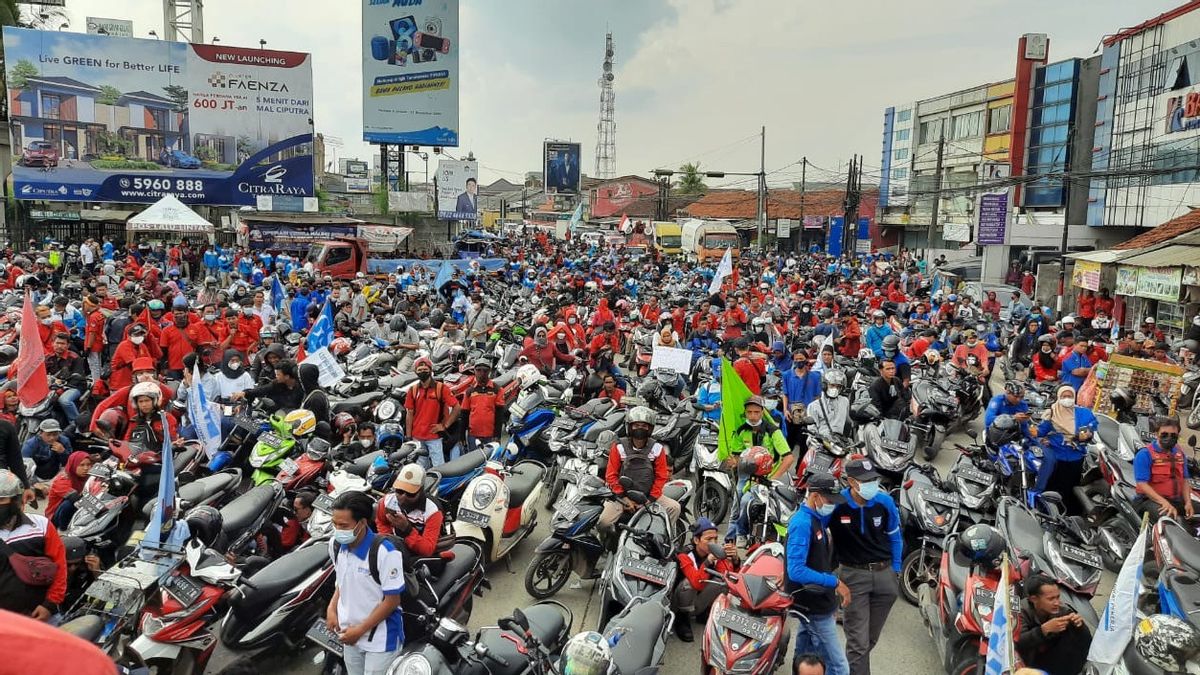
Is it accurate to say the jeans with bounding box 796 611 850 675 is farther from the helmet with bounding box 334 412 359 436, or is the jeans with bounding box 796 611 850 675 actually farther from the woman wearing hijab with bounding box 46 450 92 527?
the woman wearing hijab with bounding box 46 450 92 527

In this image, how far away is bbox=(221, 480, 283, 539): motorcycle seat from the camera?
5.86 meters

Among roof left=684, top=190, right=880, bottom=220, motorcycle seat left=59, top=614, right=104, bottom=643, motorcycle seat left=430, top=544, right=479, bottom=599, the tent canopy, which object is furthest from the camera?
roof left=684, top=190, right=880, bottom=220

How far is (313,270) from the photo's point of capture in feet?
72.6

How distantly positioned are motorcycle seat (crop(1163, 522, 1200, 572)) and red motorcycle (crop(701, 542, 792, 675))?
2907 millimetres

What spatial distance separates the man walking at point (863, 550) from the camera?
4.88m

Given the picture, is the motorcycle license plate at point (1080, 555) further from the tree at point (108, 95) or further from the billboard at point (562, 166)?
the billboard at point (562, 166)

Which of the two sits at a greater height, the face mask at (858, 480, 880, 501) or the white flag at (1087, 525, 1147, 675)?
the face mask at (858, 480, 880, 501)

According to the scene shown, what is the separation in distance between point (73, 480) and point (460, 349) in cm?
555

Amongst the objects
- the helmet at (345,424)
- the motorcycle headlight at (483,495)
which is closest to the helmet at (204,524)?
the motorcycle headlight at (483,495)

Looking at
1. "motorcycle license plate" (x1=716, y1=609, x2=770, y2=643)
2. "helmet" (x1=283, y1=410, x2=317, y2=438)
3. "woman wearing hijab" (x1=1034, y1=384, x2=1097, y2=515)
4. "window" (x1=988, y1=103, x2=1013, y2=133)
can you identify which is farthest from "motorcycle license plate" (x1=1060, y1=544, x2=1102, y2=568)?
"window" (x1=988, y1=103, x2=1013, y2=133)

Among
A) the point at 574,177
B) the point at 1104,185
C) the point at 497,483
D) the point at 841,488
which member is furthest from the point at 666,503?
the point at 574,177

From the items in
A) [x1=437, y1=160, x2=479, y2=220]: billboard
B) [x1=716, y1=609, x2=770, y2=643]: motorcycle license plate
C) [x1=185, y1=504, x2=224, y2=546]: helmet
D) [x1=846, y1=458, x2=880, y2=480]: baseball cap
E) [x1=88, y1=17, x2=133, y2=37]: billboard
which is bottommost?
[x1=716, y1=609, x2=770, y2=643]: motorcycle license plate

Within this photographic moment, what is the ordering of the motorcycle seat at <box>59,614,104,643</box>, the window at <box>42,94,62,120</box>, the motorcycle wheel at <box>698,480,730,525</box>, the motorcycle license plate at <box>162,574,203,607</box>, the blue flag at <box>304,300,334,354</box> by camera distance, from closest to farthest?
the motorcycle seat at <box>59,614,104,643</box>, the motorcycle license plate at <box>162,574,203,607</box>, the motorcycle wheel at <box>698,480,730,525</box>, the blue flag at <box>304,300,334,354</box>, the window at <box>42,94,62,120</box>

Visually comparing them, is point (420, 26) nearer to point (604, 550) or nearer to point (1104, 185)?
point (1104, 185)
